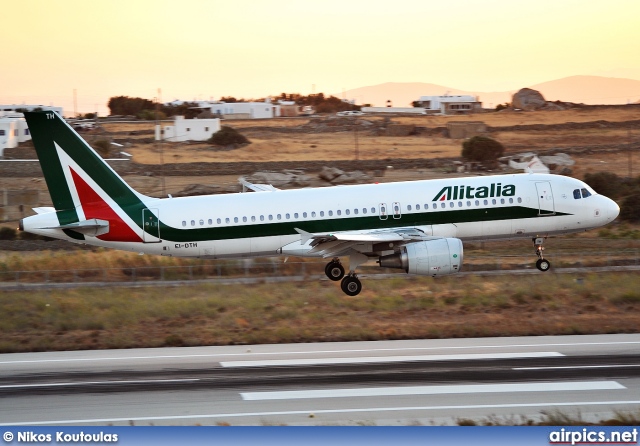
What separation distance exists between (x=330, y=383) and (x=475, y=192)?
47.9 feet

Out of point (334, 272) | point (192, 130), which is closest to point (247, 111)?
point (192, 130)

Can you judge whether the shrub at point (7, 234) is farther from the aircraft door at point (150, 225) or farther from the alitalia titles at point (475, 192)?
the alitalia titles at point (475, 192)

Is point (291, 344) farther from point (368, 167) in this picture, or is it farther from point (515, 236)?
point (368, 167)

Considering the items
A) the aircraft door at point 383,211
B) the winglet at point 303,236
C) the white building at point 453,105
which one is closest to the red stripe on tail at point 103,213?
the winglet at point 303,236

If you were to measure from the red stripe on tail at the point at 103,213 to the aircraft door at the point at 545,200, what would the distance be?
1597 centimetres

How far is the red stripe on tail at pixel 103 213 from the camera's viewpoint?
111 ft

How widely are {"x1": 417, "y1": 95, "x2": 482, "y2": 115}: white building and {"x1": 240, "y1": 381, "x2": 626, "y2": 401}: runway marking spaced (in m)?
149

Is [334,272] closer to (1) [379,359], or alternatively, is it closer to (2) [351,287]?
(2) [351,287]

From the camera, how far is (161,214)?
34406mm

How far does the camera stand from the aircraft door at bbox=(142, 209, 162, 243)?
3428 centimetres

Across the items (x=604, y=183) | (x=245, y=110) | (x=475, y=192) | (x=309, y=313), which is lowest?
(x=309, y=313)

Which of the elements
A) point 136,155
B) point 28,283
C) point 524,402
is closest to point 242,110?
point 136,155

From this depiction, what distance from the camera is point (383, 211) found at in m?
34.1

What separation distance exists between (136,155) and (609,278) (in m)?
71.4
